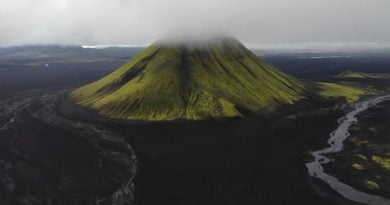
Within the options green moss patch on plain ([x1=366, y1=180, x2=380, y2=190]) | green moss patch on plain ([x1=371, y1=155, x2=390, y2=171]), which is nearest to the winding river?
green moss patch on plain ([x1=366, y1=180, x2=380, y2=190])

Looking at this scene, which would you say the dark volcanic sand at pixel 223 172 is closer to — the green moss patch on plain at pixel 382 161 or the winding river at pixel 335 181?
the winding river at pixel 335 181

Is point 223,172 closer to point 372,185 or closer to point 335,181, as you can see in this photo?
point 335,181

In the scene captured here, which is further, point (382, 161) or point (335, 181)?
point (382, 161)

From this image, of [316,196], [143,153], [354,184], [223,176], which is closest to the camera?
[316,196]

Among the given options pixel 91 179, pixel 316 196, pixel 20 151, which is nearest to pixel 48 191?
pixel 91 179

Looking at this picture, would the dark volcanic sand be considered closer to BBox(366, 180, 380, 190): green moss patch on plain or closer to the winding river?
the winding river

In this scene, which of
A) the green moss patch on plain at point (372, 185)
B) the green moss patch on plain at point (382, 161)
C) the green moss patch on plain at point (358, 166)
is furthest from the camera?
the green moss patch on plain at point (382, 161)

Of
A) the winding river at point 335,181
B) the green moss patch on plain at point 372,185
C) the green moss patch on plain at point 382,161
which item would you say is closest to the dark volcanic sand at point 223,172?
the winding river at point 335,181

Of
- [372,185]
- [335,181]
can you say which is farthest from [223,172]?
[372,185]

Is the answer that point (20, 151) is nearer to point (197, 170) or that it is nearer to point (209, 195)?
point (197, 170)

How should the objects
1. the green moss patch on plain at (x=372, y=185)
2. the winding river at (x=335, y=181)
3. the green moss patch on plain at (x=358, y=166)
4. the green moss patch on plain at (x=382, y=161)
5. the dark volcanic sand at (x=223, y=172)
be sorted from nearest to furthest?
the winding river at (x=335, y=181) → the dark volcanic sand at (x=223, y=172) → the green moss patch on plain at (x=372, y=185) → the green moss patch on plain at (x=358, y=166) → the green moss patch on plain at (x=382, y=161)

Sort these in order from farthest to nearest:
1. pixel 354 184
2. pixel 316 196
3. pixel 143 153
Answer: pixel 143 153
pixel 354 184
pixel 316 196
